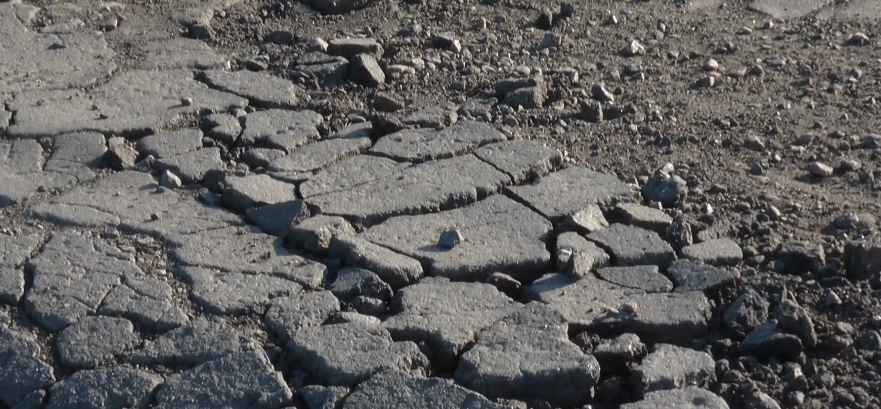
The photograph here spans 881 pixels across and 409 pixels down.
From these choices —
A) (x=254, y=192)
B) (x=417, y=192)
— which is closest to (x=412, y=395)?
(x=417, y=192)

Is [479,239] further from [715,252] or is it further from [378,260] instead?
[715,252]

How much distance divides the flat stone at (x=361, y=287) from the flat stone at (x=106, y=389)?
1.91 feet

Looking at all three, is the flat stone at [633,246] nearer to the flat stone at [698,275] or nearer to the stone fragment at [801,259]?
the flat stone at [698,275]

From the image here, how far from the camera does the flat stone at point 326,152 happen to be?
14.1 ft

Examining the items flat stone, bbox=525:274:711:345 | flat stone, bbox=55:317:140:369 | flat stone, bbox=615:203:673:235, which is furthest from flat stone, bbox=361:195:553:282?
flat stone, bbox=55:317:140:369

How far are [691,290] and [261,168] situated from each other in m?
1.51

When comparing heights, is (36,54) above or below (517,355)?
below

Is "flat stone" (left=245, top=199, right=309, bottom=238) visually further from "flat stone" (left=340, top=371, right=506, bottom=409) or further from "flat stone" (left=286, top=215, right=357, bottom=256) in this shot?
"flat stone" (left=340, top=371, right=506, bottom=409)

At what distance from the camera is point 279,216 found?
394 centimetres

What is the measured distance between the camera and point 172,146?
174 inches

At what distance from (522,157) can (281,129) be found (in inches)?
34.1

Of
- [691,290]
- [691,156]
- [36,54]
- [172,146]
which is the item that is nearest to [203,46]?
[36,54]

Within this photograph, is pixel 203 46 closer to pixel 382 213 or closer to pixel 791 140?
pixel 382 213

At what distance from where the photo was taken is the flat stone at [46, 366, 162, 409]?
3.16 metres
